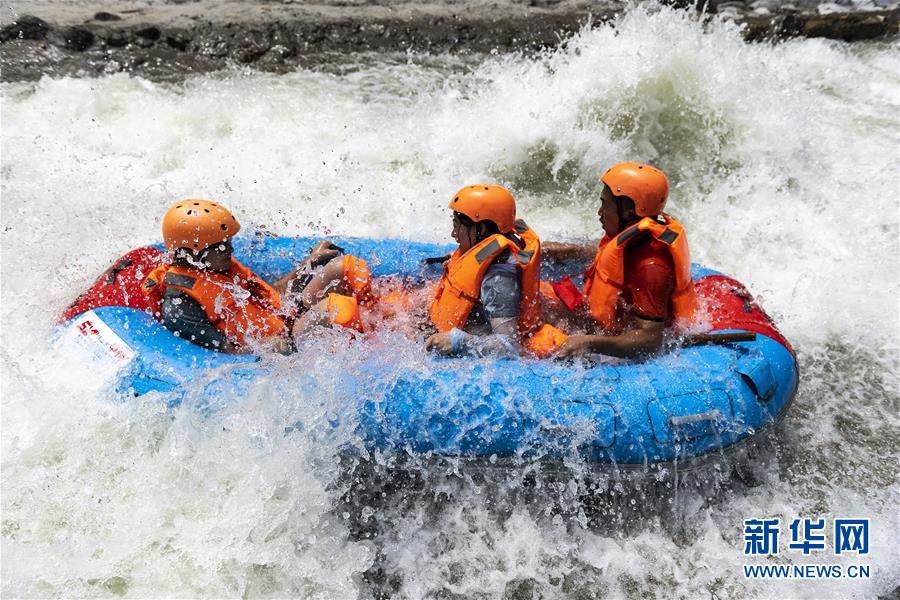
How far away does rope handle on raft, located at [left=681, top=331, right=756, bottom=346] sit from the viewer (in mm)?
3848

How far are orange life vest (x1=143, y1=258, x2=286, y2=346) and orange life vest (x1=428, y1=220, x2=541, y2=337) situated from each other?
3.10ft

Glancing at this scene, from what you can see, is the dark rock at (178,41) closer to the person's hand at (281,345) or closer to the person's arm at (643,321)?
the person's hand at (281,345)

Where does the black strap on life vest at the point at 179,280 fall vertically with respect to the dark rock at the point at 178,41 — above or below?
below

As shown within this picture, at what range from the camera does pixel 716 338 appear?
3.86 m

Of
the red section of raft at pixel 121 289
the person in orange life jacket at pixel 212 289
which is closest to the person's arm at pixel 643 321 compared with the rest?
the person in orange life jacket at pixel 212 289

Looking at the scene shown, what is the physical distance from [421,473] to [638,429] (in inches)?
44.8

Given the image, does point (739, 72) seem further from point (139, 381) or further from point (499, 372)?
point (139, 381)

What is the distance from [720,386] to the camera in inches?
143

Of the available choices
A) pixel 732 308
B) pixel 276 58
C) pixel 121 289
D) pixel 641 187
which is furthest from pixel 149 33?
pixel 732 308

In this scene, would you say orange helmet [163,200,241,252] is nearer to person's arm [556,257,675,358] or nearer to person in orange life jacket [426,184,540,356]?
person in orange life jacket [426,184,540,356]

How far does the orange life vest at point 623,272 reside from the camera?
3617 millimetres

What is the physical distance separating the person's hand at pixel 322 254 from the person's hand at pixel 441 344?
0.94 m

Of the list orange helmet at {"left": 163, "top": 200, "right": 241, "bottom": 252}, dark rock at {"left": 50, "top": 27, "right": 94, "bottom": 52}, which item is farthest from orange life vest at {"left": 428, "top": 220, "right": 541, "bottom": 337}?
dark rock at {"left": 50, "top": 27, "right": 94, "bottom": 52}

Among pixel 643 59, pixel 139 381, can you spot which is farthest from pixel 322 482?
pixel 643 59
